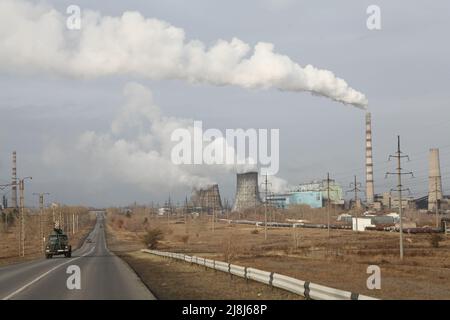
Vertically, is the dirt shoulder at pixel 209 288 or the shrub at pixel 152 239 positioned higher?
the dirt shoulder at pixel 209 288

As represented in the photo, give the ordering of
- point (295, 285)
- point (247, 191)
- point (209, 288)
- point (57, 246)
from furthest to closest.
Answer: point (247, 191), point (57, 246), point (209, 288), point (295, 285)

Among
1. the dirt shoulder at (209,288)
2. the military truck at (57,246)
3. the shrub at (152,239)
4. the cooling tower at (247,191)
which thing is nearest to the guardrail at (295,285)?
the dirt shoulder at (209,288)

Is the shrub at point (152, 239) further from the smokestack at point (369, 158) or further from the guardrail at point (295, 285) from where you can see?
the smokestack at point (369, 158)

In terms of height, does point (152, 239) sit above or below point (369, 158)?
below

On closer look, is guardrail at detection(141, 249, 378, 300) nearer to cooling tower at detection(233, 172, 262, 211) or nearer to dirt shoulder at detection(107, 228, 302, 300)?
dirt shoulder at detection(107, 228, 302, 300)

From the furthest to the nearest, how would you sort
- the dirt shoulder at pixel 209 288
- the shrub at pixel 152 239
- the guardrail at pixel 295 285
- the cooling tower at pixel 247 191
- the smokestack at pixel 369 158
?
the cooling tower at pixel 247 191 < the smokestack at pixel 369 158 < the shrub at pixel 152 239 < the dirt shoulder at pixel 209 288 < the guardrail at pixel 295 285

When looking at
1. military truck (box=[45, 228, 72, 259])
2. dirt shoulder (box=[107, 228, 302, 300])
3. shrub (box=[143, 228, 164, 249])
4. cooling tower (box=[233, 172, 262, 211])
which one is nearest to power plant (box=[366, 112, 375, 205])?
cooling tower (box=[233, 172, 262, 211])

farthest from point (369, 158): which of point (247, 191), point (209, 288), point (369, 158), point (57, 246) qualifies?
point (209, 288)

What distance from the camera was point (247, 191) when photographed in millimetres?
174250

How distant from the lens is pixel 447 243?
74.6 metres

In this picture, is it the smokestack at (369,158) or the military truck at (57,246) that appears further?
the smokestack at (369,158)

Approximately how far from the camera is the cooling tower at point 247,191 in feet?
551

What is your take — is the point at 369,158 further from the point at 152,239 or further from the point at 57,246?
the point at 57,246
